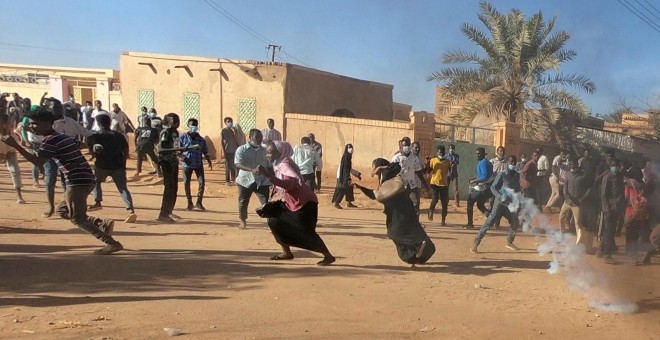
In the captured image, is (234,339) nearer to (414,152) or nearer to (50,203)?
(50,203)

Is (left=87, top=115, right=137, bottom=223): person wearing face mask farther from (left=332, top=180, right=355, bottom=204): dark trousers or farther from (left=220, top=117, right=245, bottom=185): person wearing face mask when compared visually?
(left=220, top=117, right=245, bottom=185): person wearing face mask

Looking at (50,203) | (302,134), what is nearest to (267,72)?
(302,134)

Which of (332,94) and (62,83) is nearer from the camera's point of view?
(332,94)

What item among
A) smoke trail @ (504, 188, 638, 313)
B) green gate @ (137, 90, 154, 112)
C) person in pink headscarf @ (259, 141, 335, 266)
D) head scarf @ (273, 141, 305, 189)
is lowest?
smoke trail @ (504, 188, 638, 313)

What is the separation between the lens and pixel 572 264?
778 centimetres

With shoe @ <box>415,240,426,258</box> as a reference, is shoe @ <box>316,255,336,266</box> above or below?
below

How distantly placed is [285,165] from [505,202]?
3.82 meters

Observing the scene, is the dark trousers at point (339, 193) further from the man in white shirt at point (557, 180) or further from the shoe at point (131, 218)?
the shoe at point (131, 218)

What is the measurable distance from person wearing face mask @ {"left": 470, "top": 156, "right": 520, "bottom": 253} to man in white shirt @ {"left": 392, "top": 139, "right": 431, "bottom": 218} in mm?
1423

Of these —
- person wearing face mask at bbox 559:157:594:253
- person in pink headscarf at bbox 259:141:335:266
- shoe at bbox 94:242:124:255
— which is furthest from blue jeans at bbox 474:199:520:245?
shoe at bbox 94:242:124:255

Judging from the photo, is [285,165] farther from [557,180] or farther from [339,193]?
[557,180]

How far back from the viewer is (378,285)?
6.41m

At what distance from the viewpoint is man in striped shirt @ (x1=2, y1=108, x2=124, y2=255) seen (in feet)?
21.5

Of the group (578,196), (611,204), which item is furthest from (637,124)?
(611,204)
